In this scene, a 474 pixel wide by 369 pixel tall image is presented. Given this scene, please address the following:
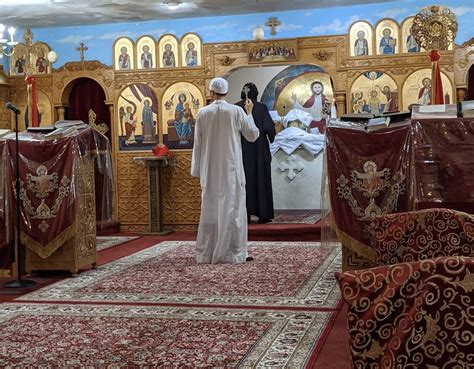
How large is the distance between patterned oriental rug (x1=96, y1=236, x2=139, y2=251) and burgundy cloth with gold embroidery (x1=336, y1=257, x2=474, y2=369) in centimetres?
622

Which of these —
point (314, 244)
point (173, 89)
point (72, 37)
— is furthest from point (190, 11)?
point (314, 244)

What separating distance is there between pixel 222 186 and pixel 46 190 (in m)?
1.57

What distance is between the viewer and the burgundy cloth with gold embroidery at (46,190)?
539cm

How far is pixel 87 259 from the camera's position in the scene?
19.0ft

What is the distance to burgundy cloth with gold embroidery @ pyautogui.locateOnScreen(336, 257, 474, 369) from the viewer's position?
4.74ft

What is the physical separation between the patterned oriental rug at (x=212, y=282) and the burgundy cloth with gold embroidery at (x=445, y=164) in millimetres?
962

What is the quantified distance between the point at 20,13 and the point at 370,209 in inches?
254

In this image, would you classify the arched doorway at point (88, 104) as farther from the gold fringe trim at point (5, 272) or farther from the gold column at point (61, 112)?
the gold fringe trim at point (5, 272)

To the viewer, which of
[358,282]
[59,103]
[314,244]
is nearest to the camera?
[358,282]

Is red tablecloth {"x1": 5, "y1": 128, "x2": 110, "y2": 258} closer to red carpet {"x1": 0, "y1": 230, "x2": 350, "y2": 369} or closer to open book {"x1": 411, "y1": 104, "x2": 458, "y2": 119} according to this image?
red carpet {"x1": 0, "y1": 230, "x2": 350, "y2": 369}

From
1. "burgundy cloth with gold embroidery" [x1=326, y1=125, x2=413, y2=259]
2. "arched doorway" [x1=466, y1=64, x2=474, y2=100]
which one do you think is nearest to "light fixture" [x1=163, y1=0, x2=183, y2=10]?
"arched doorway" [x1=466, y1=64, x2=474, y2=100]

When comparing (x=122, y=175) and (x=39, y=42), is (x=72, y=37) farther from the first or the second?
(x=122, y=175)

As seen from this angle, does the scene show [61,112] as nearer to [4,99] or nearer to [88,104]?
[88,104]

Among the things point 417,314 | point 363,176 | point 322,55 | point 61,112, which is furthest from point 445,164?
point 61,112
